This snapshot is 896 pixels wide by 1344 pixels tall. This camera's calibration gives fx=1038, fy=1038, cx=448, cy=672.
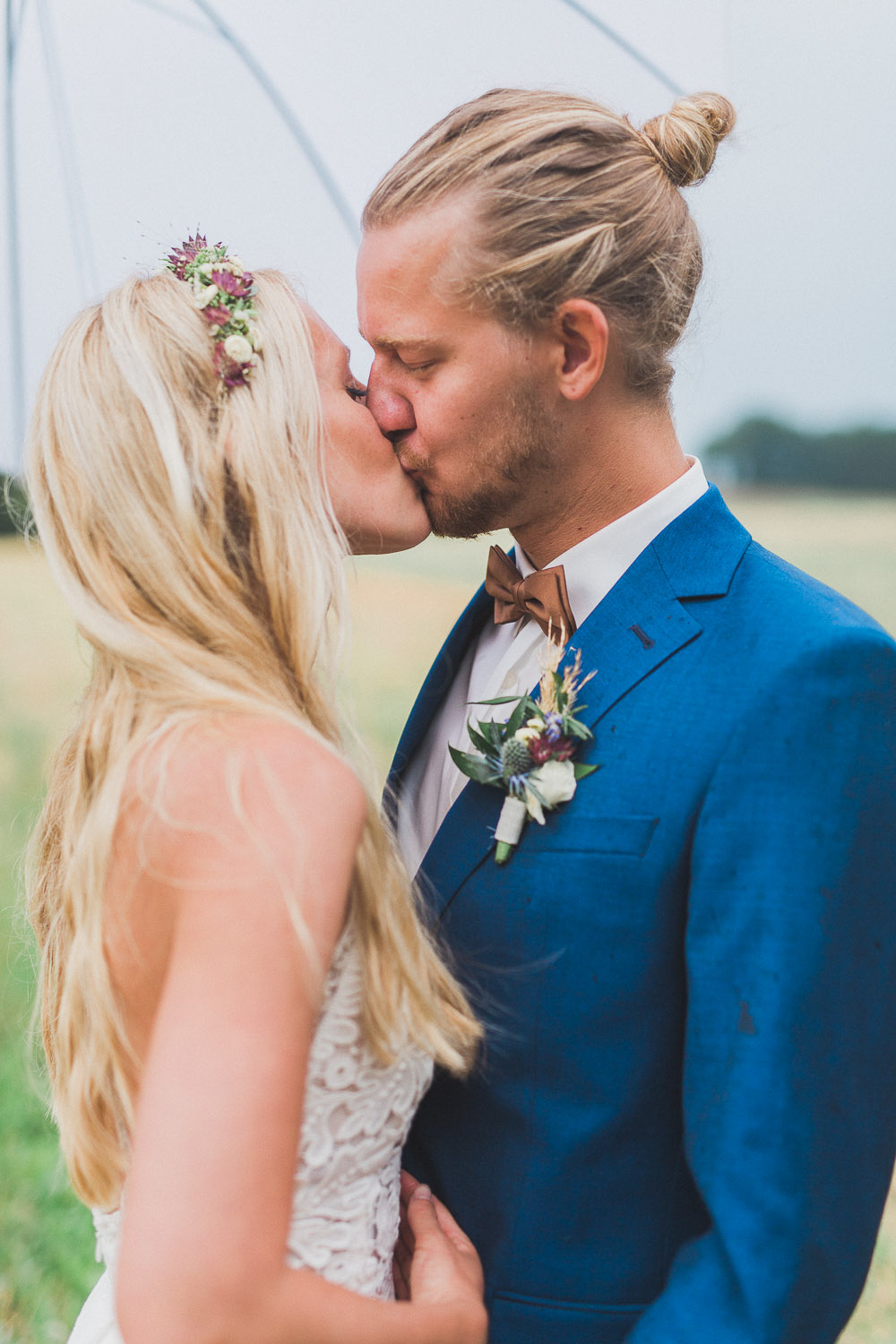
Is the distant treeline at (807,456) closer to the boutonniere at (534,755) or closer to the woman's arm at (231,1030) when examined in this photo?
the boutonniere at (534,755)

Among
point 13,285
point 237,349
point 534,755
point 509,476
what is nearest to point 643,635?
point 534,755

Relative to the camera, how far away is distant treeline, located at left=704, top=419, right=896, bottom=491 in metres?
5.39

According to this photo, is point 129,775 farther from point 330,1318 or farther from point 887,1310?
point 887,1310

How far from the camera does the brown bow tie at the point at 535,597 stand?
2.07 metres

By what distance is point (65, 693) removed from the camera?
502 centimetres

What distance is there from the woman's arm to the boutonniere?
1.44 feet

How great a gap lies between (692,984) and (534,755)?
17.5 inches

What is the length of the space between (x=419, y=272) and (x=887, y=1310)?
3.55 m

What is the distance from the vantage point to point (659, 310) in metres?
2.13

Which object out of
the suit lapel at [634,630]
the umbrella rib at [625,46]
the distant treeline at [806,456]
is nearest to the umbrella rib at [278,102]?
the umbrella rib at [625,46]

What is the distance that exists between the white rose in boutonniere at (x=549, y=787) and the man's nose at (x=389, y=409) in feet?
2.63

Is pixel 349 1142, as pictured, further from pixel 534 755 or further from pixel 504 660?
pixel 504 660

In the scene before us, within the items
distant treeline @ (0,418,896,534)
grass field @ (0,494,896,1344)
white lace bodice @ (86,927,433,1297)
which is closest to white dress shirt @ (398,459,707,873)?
white lace bodice @ (86,927,433,1297)

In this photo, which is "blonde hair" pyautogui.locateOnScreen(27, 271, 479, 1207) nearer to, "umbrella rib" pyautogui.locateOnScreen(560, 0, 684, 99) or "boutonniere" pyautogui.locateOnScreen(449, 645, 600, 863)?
"boutonniere" pyautogui.locateOnScreen(449, 645, 600, 863)
